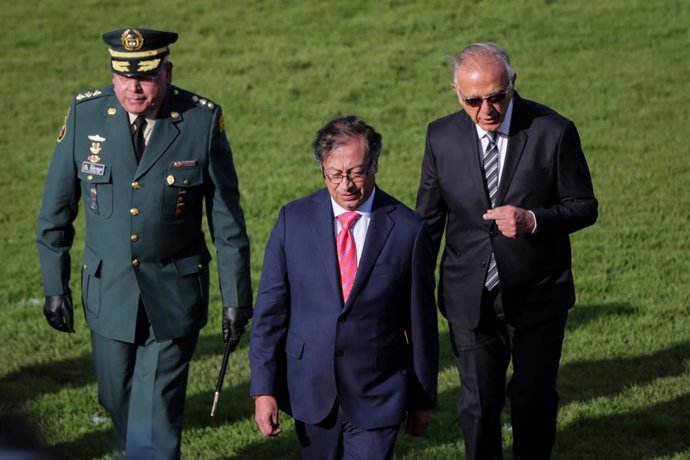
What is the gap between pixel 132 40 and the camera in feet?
20.7

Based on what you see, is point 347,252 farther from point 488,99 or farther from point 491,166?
point 491,166

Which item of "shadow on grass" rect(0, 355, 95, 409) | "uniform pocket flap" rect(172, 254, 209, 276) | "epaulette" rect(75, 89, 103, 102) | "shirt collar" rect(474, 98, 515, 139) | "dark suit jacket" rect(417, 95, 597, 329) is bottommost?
"shadow on grass" rect(0, 355, 95, 409)

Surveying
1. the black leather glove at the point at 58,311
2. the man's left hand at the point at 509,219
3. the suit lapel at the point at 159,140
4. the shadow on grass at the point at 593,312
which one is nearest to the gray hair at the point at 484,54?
the man's left hand at the point at 509,219

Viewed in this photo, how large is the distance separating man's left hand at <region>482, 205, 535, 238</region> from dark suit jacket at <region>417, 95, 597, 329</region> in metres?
0.17

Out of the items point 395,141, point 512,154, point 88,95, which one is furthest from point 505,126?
point 395,141

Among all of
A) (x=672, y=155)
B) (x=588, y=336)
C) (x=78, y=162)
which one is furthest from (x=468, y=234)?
(x=672, y=155)

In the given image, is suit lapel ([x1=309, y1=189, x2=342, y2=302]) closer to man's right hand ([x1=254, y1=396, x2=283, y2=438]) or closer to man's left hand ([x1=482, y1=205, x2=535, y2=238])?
man's right hand ([x1=254, y1=396, x2=283, y2=438])

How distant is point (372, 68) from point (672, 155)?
4.73 m

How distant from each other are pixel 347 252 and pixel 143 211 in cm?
151

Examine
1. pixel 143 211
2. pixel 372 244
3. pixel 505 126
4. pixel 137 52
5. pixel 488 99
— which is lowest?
pixel 143 211

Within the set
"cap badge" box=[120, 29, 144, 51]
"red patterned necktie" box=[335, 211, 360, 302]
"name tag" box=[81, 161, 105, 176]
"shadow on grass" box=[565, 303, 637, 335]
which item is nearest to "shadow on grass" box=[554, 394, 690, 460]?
"shadow on grass" box=[565, 303, 637, 335]

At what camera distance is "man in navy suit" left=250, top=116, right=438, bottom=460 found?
5.27m

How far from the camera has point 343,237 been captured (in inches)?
209

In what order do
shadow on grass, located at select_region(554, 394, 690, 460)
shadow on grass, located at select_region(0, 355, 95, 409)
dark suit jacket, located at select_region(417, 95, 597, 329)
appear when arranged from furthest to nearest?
shadow on grass, located at select_region(0, 355, 95, 409)
shadow on grass, located at select_region(554, 394, 690, 460)
dark suit jacket, located at select_region(417, 95, 597, 329)
